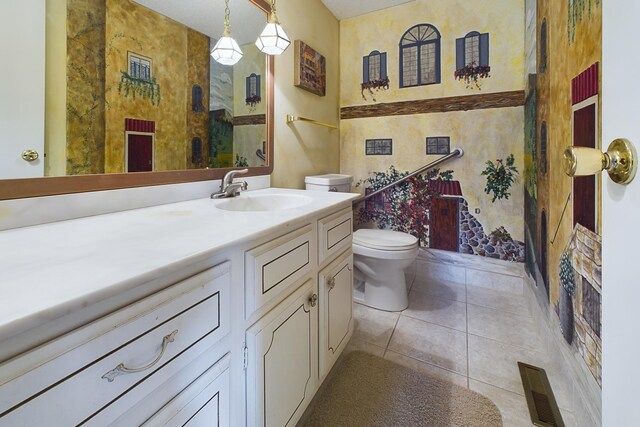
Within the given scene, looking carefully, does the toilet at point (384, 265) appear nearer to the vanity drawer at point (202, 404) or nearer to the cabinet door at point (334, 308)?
the cabinet door at point (334, 308)

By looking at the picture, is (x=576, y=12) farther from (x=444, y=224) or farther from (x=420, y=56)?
(x=444, y=224)

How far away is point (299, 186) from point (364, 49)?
141 cm

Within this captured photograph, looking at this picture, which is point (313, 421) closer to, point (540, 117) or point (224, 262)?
point (224, 262)

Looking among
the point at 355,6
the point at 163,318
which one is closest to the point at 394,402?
the point at 163,318

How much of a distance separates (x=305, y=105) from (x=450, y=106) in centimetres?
112

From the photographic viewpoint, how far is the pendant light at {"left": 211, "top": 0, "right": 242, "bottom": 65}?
4.48ft

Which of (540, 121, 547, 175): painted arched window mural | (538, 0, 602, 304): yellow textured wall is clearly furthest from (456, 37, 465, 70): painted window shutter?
(540, 121, 547, 175): painted arched window mural

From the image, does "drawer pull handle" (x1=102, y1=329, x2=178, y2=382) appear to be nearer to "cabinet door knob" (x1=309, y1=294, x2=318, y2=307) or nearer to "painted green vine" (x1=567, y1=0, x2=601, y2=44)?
"cabinet door knob" (x1=309, y1=294, x2=318, y2=307)

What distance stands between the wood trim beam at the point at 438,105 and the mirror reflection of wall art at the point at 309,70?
41cm

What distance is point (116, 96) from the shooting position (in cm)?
96

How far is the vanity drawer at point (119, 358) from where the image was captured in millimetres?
369

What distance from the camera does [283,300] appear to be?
91cm

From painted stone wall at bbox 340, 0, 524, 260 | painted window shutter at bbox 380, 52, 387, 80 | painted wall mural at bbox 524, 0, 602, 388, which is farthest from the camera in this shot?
painted window shutter at bbox 380, 52, 387, 80
